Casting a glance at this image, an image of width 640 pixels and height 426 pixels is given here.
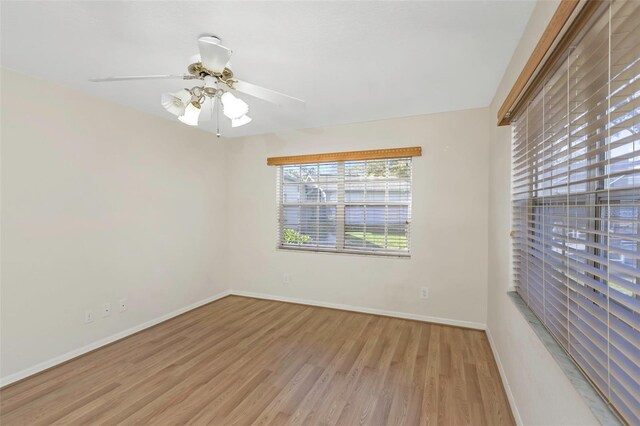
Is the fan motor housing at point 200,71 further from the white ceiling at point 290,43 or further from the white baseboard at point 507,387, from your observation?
the white baseboard at point 507,387

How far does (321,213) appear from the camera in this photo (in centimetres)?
382

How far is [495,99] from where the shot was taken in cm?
262

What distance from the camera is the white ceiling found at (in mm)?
1523

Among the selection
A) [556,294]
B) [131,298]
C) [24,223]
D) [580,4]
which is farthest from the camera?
[131,298]

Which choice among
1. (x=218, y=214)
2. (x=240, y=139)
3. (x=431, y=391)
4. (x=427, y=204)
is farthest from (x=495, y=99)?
(x=218, y=214)

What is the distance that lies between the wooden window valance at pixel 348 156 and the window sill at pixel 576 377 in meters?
2.13

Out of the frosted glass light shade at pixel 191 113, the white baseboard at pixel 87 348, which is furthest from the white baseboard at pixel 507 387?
the white baseboard at pixel 87 348

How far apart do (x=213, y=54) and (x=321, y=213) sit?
2.54 meters

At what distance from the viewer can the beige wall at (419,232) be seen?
3039mm

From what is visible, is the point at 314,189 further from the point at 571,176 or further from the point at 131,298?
the point at 571,176

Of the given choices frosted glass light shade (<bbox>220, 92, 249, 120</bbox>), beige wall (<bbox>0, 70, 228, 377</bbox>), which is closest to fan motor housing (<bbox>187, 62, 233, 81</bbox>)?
frosted glass light shade (<bbox>220, 92, 249, 120</bbox>)

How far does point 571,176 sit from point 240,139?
392 centimetres

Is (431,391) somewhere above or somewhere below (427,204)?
below

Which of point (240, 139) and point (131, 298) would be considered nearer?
point (131, 298)
